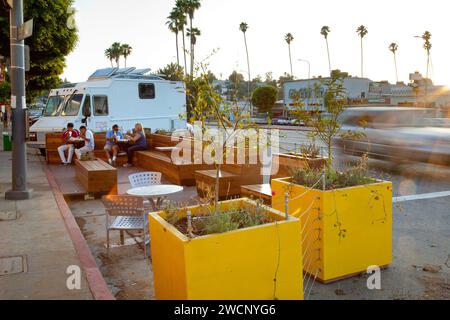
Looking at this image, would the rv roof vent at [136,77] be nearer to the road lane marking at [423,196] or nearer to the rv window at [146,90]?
the rv window at [146,90]

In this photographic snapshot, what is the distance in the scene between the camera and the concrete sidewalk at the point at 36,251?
4277 millimetres

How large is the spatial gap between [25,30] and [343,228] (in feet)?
22.5

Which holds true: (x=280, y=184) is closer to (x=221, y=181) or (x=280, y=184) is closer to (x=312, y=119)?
(x=312, y=119)

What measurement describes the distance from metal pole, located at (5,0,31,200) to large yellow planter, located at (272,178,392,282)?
5.86 meters

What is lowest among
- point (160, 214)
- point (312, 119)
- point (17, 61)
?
point (160, 214)

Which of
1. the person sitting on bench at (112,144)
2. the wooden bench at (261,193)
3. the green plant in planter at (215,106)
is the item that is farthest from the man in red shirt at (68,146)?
the green plant in planter at (215,106)

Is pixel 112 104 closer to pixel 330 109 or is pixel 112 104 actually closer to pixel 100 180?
pixel 100 180

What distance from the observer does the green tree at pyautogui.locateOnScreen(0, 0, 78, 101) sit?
19.2 m

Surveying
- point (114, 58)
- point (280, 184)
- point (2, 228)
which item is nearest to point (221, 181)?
point (280, 184)

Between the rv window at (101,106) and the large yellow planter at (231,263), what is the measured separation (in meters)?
13.4

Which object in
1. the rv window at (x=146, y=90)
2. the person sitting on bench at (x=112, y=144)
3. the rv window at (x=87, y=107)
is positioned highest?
the rv window at (x=146, y=90)

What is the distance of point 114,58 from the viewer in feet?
273

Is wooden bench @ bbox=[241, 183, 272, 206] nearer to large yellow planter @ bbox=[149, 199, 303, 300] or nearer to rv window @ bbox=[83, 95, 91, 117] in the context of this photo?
large yellow planter @ bbox=[149, 199, 303, 300]
